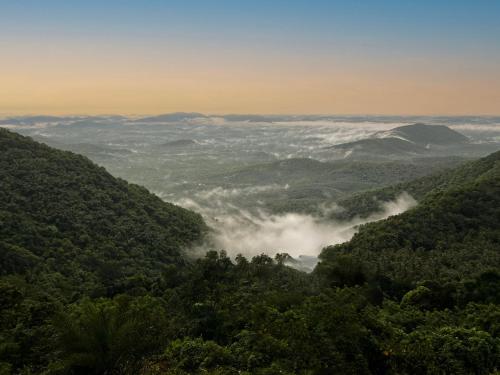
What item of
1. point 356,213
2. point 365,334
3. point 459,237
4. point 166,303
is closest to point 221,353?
point 365,334

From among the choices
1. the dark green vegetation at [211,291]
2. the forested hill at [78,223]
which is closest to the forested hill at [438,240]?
the dark green vegetation at [211,291]

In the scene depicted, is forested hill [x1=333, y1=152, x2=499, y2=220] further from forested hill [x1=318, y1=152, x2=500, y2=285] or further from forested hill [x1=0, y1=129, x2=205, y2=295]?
forested hill [x1=0, y1=129, x2=205, y2=295]

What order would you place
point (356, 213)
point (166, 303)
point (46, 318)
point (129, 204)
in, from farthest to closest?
point (356, 213), point (129, 204), point (166, 303), point (46, 318)

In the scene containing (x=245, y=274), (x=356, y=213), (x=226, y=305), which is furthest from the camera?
(x=356, y=213)

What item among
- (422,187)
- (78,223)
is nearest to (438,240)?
(78,223)

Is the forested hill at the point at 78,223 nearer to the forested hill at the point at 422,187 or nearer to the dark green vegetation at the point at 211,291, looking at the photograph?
the dark green vegetation at the point at 211,291

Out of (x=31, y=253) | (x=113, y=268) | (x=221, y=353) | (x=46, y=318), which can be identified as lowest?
(x=113, y=268)

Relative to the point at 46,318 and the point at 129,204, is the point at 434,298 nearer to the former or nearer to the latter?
the point at 46,318
